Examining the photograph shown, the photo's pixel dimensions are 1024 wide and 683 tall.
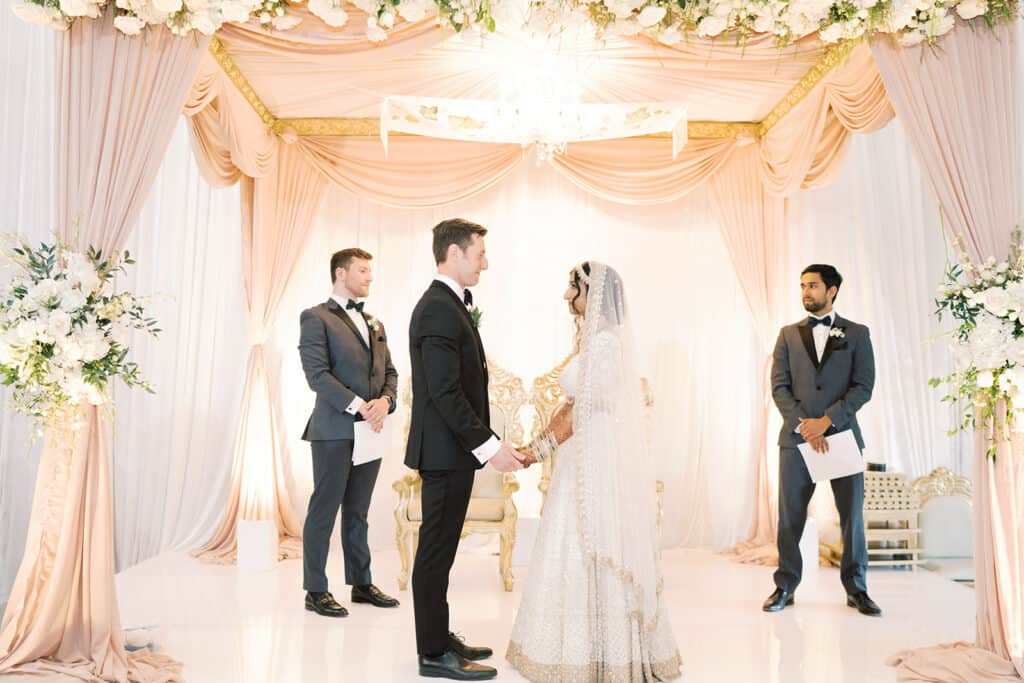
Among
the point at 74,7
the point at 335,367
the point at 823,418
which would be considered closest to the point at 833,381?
the point at 823,418

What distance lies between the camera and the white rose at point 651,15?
3.81m

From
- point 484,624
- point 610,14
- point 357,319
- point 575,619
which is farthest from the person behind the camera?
point 357,319

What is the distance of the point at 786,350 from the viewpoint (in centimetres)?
491

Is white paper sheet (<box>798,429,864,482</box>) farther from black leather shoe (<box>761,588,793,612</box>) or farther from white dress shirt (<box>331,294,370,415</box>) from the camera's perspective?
white dress shirt (<box>331,294,370,415</box>)

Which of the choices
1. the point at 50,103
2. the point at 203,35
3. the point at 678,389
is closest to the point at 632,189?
the point at 678,389

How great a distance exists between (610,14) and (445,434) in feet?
6.80

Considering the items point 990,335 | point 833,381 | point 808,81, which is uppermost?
point 808,81

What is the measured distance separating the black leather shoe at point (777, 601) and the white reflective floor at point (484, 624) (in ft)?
0.16

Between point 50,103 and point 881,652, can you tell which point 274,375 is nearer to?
point 50,103

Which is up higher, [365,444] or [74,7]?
[74,7]

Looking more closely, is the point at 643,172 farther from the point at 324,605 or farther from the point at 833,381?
the point at 324,605

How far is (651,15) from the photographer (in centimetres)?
383

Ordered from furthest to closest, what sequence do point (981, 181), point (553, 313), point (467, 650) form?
1. point (553, 313)
2. point (981, 181)
3. point (467, 650)

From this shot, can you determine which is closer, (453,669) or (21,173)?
(453,669)
